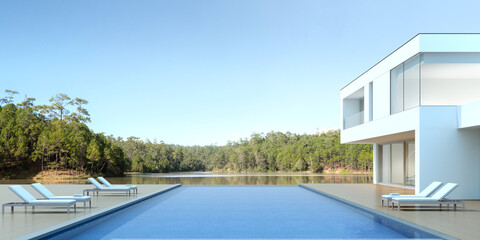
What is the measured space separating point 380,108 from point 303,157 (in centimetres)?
4036

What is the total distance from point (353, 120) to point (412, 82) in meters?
5.79

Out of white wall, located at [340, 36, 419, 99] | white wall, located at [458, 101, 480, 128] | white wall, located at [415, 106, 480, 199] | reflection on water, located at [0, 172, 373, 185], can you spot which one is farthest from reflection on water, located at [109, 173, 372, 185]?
white wall, located at [458, 101, 480, 128]

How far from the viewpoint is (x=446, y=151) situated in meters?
12.3

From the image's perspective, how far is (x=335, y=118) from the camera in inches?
2391

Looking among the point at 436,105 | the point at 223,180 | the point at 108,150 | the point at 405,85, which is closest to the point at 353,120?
the point at 405,85

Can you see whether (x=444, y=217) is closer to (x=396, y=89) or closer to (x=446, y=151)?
(x=446, y=151)

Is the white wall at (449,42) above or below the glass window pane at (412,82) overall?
above

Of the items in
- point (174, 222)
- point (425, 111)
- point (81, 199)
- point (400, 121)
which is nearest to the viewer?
point (174, 222)

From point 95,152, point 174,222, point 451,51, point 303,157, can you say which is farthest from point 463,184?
point 303,157

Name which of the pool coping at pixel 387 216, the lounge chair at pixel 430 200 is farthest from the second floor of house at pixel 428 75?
the pool coping at pixel 387 216

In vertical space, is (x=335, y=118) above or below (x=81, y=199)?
above

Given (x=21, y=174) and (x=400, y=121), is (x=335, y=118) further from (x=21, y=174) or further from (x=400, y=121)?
(x=400, y=121)

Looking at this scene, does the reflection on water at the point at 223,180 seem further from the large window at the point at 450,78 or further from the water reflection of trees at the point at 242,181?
the large window at the point at 450,78

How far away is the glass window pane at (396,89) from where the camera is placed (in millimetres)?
14172
